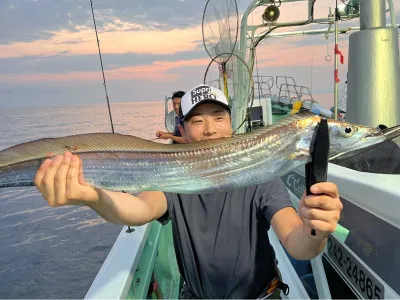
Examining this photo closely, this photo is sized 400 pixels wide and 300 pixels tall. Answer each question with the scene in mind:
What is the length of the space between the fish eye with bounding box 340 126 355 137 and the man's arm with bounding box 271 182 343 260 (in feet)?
0.97

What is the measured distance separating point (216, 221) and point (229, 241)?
0.55 ft

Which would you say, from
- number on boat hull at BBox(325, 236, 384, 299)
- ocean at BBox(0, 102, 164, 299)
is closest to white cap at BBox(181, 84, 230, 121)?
number on boat hull at BBox(325, 236, 384, 299)

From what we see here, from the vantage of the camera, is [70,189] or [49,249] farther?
[49,249]

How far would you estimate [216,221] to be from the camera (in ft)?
8.40

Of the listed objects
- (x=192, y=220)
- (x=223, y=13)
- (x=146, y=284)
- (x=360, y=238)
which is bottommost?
(x=146, y=284)

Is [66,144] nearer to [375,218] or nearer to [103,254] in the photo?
[375,218]

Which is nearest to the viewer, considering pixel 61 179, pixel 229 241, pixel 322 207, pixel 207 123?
pixel 322 207

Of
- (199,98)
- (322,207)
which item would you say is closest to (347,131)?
(322,207)

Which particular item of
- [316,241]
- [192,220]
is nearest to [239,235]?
[192,220]

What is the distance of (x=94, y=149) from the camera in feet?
6.68

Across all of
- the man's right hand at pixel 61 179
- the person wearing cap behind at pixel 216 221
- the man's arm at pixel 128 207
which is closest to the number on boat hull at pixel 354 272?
the person wearing cap behind at pixel 216 221

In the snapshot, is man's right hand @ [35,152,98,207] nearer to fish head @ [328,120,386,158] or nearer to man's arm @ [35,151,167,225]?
man's arm @ [35,151,167,225]

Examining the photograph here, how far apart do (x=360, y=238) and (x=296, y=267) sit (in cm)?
187

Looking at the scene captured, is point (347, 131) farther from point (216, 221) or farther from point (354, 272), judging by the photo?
point (354, 272)
